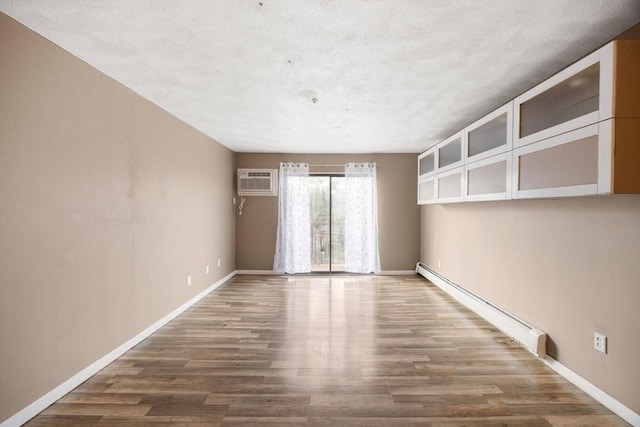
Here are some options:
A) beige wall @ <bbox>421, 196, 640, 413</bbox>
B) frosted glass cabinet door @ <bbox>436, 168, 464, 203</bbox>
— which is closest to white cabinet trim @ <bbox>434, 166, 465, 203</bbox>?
frosted glass cabinet door @ <bbox>436, 168, 464, 203</bbox>

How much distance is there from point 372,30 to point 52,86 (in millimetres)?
2126

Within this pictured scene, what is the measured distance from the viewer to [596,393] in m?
2.19

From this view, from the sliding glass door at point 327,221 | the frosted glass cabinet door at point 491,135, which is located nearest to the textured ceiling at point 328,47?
the frosted glass cabinet door at point 491,135

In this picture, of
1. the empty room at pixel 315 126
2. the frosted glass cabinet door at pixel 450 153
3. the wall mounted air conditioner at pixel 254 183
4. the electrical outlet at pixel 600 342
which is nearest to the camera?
the empty room at pixel 315 126

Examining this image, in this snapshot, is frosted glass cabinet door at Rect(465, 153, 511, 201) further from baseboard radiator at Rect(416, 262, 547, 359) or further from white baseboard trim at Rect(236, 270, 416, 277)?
white baseboard trim at Rect(236, 270, 416, 277)

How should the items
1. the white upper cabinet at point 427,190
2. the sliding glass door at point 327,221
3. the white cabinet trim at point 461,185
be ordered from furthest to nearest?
1. the sliding glass door at point 327,221
2. the white upper cabinet at point 427,190
3. the white cabinet trim at point 461,185

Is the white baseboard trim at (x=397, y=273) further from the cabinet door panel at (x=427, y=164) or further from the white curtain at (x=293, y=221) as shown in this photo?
the cabinet door panel at (x=427, y=164)

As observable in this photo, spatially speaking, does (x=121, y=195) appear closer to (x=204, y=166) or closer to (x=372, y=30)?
(x=204, y=166)

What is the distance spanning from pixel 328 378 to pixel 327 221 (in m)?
4.10

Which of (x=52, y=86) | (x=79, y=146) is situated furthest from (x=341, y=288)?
(x=52, y=86)

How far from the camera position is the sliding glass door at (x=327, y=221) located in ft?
20.9

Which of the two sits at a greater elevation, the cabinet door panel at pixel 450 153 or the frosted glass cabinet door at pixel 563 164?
the cabinet door panel at pixel 450 153

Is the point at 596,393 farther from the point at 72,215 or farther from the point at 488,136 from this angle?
the point at 72,215

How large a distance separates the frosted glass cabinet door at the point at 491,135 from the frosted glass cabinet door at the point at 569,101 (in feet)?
0.40
